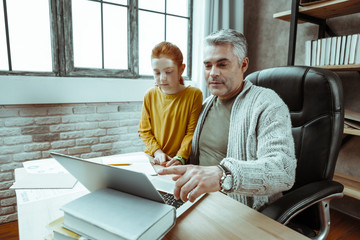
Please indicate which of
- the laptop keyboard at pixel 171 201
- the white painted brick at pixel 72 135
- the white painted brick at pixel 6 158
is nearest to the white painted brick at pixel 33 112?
the white painted brick at pixel 72 135

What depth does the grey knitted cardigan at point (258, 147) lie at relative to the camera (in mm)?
682

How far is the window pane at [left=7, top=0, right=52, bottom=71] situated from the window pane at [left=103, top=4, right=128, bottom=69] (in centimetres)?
49

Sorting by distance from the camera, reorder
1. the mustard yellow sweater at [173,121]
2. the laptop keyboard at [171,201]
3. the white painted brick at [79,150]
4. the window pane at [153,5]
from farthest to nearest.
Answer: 1. the window pane at [153,5]
2. the white painted brick at [79,150]
3. the mustard yellow sweater at [173,121]
4. the laptop keyboard at [171,201]

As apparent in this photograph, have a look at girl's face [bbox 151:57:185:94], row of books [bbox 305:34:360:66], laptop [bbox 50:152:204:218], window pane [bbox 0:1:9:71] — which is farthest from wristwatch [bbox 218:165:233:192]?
window pane [bbox 0:1:9:71]

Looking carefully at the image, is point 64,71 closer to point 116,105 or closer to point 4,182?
point 116,105

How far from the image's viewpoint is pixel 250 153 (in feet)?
3.34

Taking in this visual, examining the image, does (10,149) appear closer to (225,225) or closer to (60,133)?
(60,133)

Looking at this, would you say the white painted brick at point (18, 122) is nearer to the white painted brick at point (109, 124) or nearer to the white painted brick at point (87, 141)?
the white painted brick at point (87, 141)

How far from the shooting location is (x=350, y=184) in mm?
1789

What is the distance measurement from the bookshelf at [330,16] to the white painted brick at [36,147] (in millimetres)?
2157

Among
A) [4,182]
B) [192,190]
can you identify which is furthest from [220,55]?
[4,182]

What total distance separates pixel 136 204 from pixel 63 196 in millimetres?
350

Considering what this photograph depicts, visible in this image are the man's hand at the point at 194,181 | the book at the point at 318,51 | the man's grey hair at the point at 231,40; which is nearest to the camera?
the man's hand at the point at 194,181

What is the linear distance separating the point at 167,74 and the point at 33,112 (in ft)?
4.12
